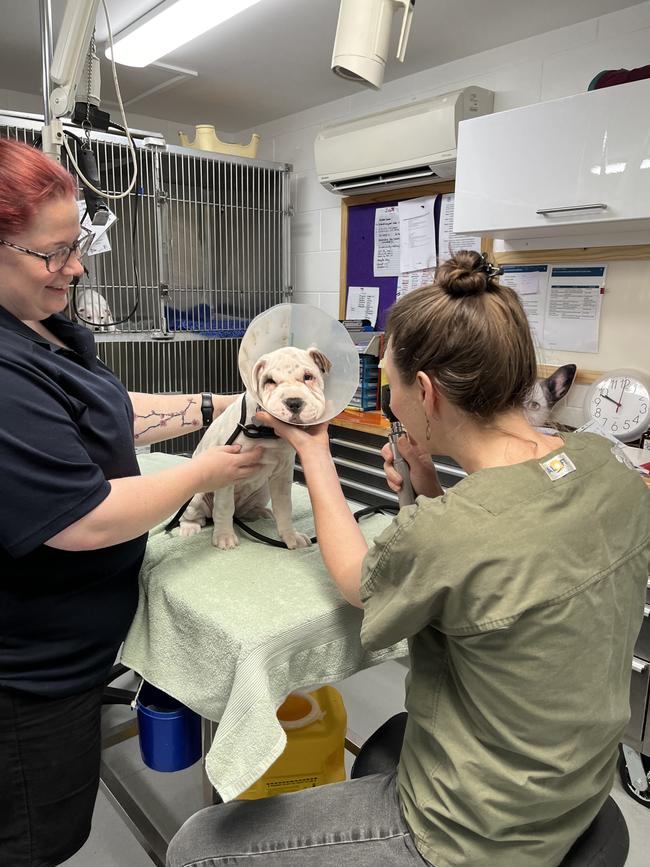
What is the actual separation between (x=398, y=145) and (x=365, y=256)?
2.04 feet

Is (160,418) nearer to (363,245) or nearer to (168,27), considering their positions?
(168,27)

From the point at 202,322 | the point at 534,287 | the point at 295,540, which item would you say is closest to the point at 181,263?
the point at 202,322

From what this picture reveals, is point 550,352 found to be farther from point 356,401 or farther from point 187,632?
point 187,632

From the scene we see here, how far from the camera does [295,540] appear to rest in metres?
1.22

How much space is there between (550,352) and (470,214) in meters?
Result: 0.64

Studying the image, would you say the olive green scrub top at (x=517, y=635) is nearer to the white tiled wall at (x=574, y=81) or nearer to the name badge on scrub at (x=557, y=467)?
the name badge on scrub at (x=557, y=467)

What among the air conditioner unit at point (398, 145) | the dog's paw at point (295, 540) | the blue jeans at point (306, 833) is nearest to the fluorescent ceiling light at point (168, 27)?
the air conditioner unit at point (398, 145)

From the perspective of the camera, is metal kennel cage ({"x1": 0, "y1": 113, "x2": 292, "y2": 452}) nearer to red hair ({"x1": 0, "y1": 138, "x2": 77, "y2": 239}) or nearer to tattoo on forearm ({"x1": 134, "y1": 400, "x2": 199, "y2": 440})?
tattoo on forearm ({"x1": 134, "y1": 400, "x2": 199, "y2": 440})

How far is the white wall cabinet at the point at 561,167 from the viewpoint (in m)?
1.78

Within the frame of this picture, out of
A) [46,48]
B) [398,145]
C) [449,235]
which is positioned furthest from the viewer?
[449,235]

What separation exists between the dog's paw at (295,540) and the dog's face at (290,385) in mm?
281

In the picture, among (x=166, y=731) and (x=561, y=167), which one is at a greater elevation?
(x=561, y=167)

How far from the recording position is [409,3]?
902mm

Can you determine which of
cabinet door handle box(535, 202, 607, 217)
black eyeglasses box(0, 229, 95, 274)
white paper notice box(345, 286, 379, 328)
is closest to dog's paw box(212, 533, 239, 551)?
black eyeglasses box(0, 229, 95, 274)
